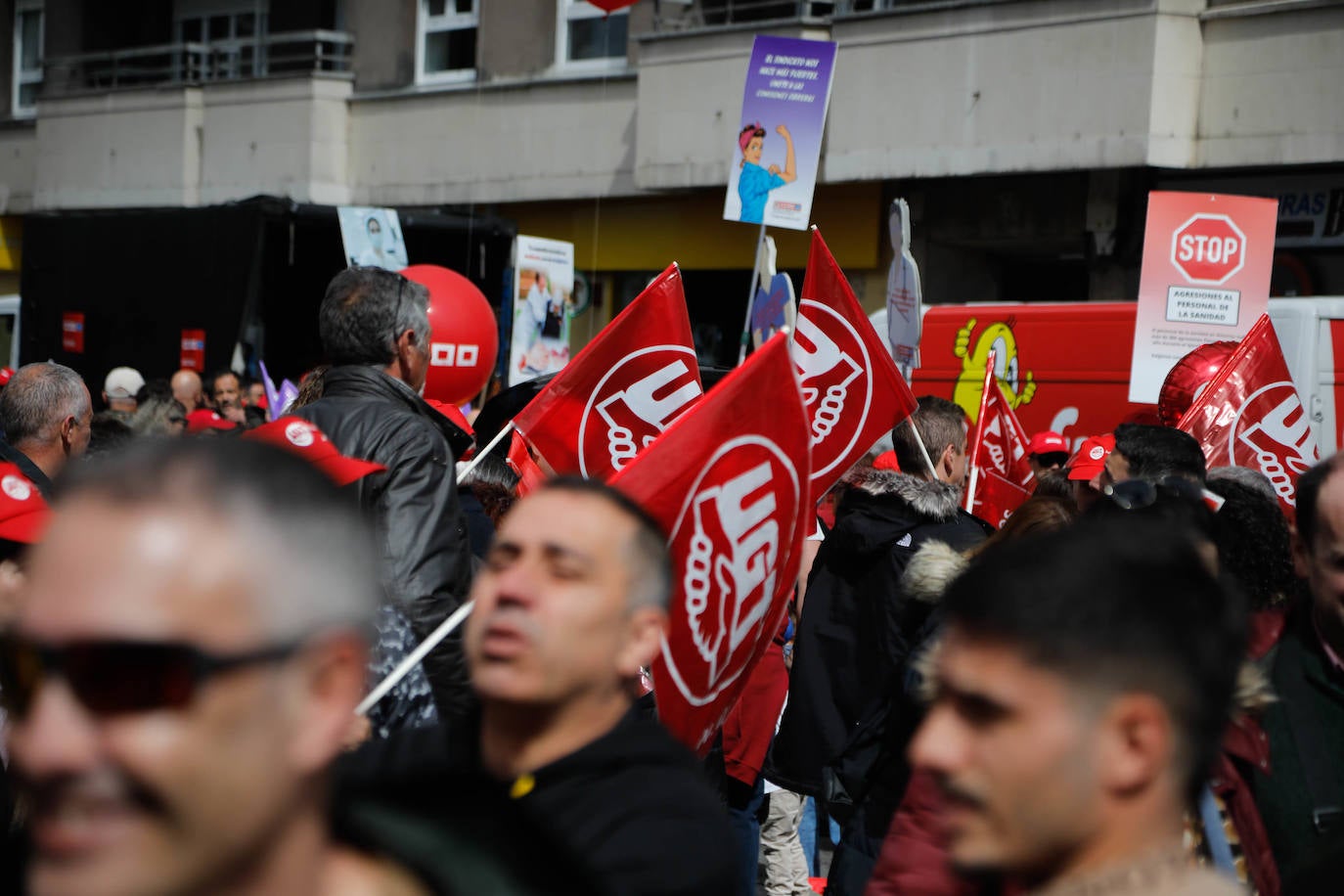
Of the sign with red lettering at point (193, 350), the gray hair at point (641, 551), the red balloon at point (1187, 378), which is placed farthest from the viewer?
the sign with red lettering at point (193, 350)

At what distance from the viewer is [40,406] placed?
540 cm

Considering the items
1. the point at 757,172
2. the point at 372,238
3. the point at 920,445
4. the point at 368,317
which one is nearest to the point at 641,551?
→ the point at 368,317

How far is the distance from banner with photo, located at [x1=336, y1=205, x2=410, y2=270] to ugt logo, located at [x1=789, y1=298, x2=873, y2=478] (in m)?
6.69

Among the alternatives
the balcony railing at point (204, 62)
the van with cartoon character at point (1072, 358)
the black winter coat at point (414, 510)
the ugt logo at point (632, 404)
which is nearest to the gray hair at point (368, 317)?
the black winter coat at point (414, 510)

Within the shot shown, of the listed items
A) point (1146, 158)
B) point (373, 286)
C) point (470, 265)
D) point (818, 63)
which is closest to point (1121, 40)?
point (1146, 158)

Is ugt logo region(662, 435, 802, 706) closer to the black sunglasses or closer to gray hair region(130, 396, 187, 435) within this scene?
the black sunglasses

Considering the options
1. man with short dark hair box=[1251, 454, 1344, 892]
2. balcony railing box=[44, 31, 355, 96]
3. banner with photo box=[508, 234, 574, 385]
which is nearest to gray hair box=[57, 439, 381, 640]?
man with short dark hair box=[1251, 454, 1344, 892]

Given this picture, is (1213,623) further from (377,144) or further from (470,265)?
(377,144)

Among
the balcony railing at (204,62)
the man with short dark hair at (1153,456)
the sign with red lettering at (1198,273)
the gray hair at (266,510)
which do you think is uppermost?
the balcony railing at (204,62)

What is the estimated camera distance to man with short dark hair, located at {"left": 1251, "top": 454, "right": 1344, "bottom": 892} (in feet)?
8.43

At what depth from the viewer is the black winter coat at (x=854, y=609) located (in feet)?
16.6

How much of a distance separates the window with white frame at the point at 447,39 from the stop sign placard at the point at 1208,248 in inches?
518

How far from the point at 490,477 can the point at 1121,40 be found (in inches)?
406

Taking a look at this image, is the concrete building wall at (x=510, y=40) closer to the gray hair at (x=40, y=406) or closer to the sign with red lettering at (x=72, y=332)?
the sign with red lettering at (x=72, y=332)
